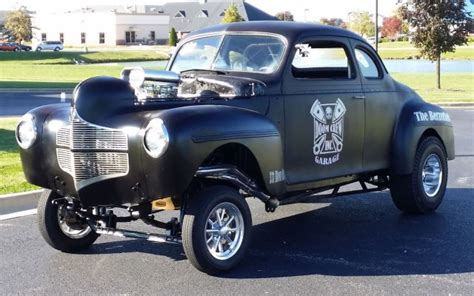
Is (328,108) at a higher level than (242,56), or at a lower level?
lower

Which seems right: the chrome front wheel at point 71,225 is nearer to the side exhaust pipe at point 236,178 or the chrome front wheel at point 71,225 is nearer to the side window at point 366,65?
the side exhaust pipe at point 236,178

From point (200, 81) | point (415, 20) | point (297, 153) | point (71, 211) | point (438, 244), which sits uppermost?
point (415, 20)

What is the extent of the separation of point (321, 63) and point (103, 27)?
10580cm

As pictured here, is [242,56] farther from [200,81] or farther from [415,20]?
[415,20]

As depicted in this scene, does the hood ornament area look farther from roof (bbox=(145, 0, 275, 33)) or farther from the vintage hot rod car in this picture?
roof (bbox=(145, 0, 275, 33))

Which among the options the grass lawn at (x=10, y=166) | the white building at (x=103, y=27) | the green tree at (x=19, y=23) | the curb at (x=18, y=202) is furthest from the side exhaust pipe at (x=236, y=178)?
the white building at (x=103, y=27)

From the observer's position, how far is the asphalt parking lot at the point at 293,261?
5.40 meters

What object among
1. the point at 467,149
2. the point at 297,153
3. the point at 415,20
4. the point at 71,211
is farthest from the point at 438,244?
the point at 415,20

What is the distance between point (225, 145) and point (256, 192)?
21.1 inches

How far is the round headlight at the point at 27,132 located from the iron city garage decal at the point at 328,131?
2442 millimetres

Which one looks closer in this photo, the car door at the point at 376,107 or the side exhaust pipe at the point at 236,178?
the side exhaust pipe at the point at 236,178

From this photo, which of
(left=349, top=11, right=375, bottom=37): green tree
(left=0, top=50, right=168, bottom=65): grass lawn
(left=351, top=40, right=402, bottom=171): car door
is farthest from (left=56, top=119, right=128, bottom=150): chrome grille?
(left=349, top=11, right=375, bottom=37): green tree

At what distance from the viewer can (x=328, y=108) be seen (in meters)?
6.71

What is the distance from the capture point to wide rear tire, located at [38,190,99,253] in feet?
20.5
